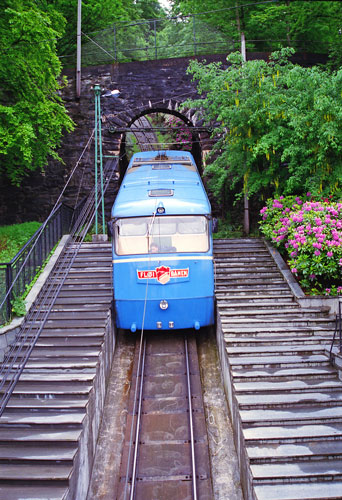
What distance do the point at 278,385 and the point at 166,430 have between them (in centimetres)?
228

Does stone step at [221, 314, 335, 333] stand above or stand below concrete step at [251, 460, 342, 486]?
above

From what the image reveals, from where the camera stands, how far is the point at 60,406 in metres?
7.51

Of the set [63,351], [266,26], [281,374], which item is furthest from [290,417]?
[266,26]

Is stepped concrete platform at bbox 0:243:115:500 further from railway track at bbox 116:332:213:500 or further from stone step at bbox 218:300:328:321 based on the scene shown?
stone step at bbox 218:300:328:321

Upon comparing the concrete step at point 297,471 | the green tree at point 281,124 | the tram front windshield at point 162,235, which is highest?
the green tree at point 281,124

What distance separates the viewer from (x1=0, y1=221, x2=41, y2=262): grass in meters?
14.4

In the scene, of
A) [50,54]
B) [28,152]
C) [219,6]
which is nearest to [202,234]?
[28,152]

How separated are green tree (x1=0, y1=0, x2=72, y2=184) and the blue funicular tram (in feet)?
16.1

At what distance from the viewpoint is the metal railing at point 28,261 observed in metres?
10.0

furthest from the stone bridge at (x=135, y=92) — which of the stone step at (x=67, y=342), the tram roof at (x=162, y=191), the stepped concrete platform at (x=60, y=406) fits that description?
the stone step at (x=67, y=342)

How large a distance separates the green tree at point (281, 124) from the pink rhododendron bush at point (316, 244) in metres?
1.22

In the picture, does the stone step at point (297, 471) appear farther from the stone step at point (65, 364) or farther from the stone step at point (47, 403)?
the stone step at point (65, 364)

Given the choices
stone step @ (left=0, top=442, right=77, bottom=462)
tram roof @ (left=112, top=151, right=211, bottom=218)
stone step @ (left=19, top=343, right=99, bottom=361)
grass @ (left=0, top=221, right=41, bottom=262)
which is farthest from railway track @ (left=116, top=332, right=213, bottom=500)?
grass @ (left=0, top=221, right=41, bottom=262)

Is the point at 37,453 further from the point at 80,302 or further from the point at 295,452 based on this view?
the point at 80,302
